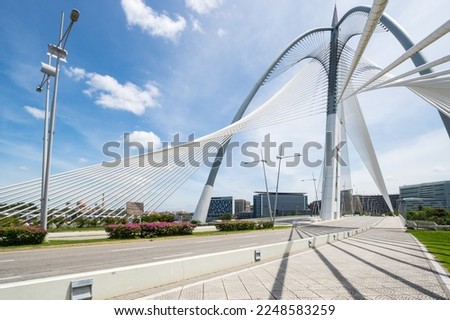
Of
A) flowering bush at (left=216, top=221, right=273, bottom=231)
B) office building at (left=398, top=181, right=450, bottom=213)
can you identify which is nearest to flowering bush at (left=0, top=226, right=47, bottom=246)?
flowering bush at (left=216, top=221, right=273, bottom=231)

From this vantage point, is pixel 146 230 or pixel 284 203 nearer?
pixel 146 230

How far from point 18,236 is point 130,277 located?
10788 mm

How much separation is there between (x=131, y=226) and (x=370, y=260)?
13.1 m

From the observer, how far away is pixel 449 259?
10.1 meters

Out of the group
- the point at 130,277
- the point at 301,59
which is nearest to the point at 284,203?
the point at 301,59

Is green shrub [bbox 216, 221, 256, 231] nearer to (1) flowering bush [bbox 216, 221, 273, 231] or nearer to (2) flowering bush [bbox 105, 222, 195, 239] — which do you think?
(1) flowering bush [bbox 216, 221, 273, 231]

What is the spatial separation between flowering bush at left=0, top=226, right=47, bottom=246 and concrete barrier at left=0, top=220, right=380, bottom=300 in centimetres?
1017

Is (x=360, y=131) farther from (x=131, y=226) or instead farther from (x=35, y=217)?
(x=35, y=217)

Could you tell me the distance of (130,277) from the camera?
546 centimetres

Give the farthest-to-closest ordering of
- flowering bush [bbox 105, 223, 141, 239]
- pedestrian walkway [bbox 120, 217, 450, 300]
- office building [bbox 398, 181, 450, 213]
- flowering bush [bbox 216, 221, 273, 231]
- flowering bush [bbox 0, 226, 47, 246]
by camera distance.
Answer: office building [bbox 398, 181, 450, 213], flowering bush [bbox 216, 221, 273, 231], flowering bush [bbox 105, 223, 141, 239], flowering bush [bbox 0, 226, 47, 246], pedestrian walkway [bbox 120, 217, 450, 300]

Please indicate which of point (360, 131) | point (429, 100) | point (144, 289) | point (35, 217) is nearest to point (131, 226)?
point (35, 217)

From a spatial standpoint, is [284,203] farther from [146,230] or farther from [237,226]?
[146,230]

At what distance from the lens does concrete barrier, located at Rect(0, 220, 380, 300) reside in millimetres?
3992

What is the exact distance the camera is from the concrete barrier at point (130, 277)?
3.99 metres
